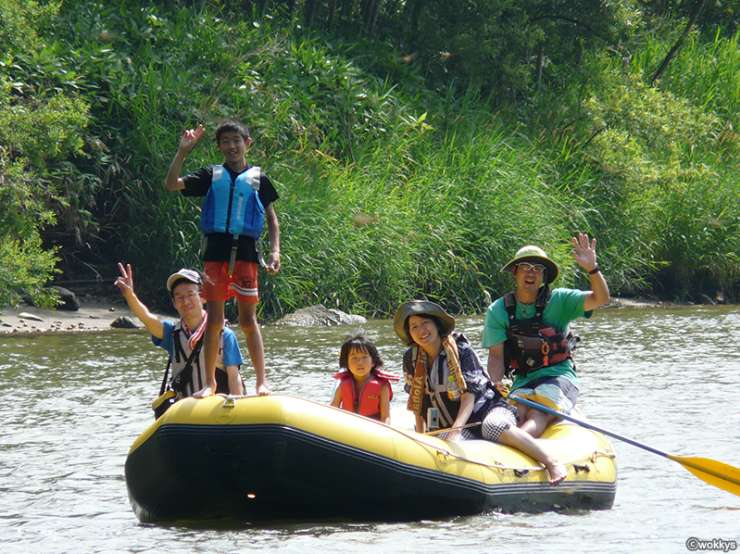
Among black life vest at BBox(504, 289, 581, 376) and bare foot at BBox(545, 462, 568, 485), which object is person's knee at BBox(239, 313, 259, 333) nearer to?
black life vest at BBox(504, 289, 581, 376)

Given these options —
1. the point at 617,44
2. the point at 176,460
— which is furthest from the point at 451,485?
the point at 617,44

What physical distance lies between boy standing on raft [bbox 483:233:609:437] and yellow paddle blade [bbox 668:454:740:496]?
0.64 metres

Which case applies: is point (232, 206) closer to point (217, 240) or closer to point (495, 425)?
point (217, 240)

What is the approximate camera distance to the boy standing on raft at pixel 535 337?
713 cm

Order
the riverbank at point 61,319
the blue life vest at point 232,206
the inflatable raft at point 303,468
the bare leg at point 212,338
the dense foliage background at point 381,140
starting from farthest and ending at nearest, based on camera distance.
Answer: the dense foliage background at point 381,140, the riverbank at point 61,319, the blue life vest at point 232,206, the bare leg at point 212,338, the inflatable raft at point 303,468

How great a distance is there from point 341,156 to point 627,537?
11801 millimetres

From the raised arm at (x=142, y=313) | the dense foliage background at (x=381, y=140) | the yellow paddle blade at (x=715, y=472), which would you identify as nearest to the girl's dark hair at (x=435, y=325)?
the raised arm at (x=142, y=313)

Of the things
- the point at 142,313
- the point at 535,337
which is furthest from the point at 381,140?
the point at 142,313

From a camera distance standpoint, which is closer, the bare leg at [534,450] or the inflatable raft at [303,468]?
the inflatable raft at [303,468]

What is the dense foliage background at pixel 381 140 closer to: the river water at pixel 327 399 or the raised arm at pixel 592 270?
the river water at pixel 327 399

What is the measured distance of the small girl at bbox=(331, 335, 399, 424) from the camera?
721 centimetres

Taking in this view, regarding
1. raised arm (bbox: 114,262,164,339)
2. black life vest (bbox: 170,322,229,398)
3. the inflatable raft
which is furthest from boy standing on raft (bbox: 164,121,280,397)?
the inflatable raft

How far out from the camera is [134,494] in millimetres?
6516

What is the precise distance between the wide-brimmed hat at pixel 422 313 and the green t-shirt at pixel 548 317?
0.40 m
